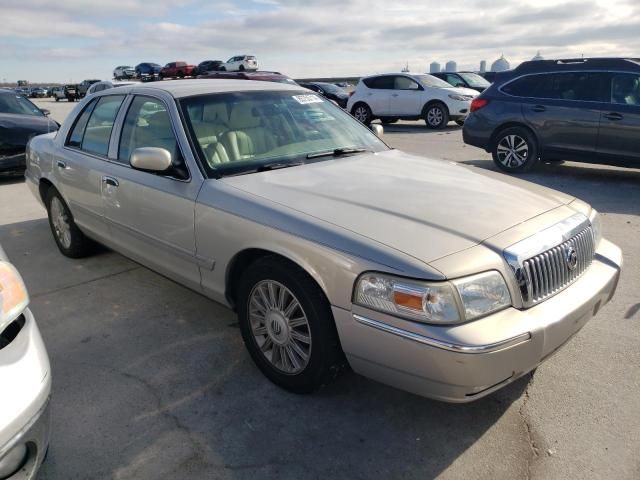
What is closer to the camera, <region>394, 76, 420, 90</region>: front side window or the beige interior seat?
the beige interior seat

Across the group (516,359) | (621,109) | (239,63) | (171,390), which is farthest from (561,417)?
(239,63)

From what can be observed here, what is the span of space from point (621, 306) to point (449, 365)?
233 cm

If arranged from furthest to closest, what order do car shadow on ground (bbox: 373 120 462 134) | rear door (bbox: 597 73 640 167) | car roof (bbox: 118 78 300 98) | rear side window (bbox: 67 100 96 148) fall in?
car shadow on ground (bbox: 373 120 462 134), rear door (bbox: 597 73 640 167), rear side window (bbox: 67 100 96 148), car roof (bbox: 118 78 300 98)

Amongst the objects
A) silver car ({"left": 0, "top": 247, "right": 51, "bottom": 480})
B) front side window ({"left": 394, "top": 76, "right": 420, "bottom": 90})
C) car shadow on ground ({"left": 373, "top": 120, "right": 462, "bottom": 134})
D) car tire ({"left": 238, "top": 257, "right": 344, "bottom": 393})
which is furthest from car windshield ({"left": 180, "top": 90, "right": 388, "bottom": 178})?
front side window ({"left": 394, "top": 76, "right": 420, "bottom": 90})

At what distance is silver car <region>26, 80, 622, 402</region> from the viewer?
89.0 inches

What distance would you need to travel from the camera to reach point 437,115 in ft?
52.0

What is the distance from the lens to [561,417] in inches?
106

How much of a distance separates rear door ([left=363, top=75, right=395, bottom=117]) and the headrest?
13434 millimetres

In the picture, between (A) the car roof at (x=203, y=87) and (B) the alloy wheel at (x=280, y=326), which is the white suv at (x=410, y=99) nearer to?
(A) the car roof at (x=203, y=87)

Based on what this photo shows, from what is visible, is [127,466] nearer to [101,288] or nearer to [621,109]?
[101,288]

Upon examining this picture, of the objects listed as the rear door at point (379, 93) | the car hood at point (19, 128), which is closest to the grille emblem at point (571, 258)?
the car hood at point (19, 128)

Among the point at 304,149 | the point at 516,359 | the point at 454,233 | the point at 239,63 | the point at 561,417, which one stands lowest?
the point at 561,417

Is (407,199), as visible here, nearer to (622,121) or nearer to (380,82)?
(622,121)

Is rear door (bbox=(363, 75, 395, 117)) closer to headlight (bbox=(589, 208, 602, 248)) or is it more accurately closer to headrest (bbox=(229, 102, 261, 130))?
headrest (bbox=(229, 102, 261, 130))
